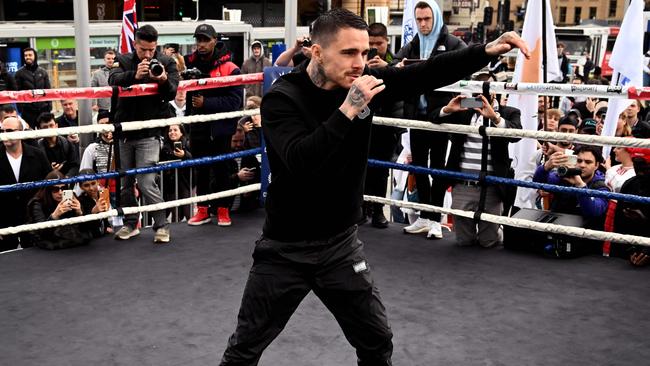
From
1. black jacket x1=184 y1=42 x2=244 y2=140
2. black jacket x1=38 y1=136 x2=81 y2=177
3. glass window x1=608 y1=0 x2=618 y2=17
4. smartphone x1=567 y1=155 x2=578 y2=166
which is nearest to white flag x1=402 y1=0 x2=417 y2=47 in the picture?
black jacket x1=184 y1=42 x2=244 y2=140

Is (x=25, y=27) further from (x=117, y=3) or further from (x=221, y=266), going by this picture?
(x=117, y=3)

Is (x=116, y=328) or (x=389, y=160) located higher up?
(x=389, y=160)

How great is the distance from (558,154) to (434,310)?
6.07 feet

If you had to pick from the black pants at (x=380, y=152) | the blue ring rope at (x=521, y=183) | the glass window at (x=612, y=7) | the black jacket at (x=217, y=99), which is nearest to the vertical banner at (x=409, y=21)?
the black pants at (x=380, y=152)

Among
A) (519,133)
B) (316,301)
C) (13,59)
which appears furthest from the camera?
(13,59)

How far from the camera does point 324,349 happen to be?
420cm

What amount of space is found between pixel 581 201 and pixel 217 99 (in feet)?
9.57

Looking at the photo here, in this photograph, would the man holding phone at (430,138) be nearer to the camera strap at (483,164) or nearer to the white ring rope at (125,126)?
the camera strap at (483,164)

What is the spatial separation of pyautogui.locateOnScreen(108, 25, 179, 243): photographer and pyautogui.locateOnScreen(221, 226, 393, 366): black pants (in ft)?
9.61

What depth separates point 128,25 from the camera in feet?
25.0

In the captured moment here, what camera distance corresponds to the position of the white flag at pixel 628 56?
290 inches

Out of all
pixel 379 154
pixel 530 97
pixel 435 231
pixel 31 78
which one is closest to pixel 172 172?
pixel 379 154

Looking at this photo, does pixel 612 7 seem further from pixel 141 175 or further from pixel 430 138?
pixel 141 175

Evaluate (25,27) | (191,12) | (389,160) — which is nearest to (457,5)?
(191,12)
